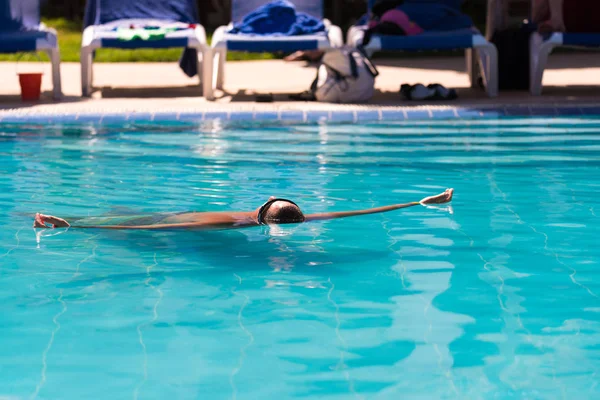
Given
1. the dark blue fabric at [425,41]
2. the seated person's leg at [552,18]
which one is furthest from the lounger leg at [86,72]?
the seated person's leg at [552,18]

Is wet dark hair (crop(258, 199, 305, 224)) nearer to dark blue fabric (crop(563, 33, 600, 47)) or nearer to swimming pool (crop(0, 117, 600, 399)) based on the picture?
swimming pool (crop(0, 117, 600, 399))

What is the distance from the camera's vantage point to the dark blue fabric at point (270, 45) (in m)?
A: 9.16

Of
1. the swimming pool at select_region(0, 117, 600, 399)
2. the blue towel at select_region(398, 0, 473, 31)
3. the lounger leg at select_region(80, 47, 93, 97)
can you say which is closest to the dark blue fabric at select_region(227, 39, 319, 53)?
the blue towel at select_region(398, 0, 473, 31)

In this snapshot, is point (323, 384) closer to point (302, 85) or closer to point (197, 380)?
point (197, 380)

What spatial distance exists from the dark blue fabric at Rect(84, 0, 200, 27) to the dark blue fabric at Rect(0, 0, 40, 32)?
549 mm

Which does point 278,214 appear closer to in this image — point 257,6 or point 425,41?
point 425,41

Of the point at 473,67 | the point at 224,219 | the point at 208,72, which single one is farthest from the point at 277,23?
the point at 224,219

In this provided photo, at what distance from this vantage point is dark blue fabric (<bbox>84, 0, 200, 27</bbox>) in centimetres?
1021

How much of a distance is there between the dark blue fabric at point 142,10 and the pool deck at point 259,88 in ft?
2.19

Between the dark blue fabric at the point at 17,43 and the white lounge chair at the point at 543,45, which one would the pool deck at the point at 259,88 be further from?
the dark blue fabric at the point at 17,43

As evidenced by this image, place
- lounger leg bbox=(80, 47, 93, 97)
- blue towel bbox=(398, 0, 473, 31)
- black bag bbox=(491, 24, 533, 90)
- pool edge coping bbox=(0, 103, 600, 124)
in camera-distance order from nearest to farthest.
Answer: pool edge coping bbox=(0, 103, 600, 124), lounger leg bbox=(80, 47, 93, 97), blue towel bbox=(398, 0, 473, 31), black bag bbox=(491, 24, 533, 90)

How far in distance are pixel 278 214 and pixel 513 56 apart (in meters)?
6.03

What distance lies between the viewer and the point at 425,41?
915 cm

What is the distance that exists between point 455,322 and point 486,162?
3352 mm
